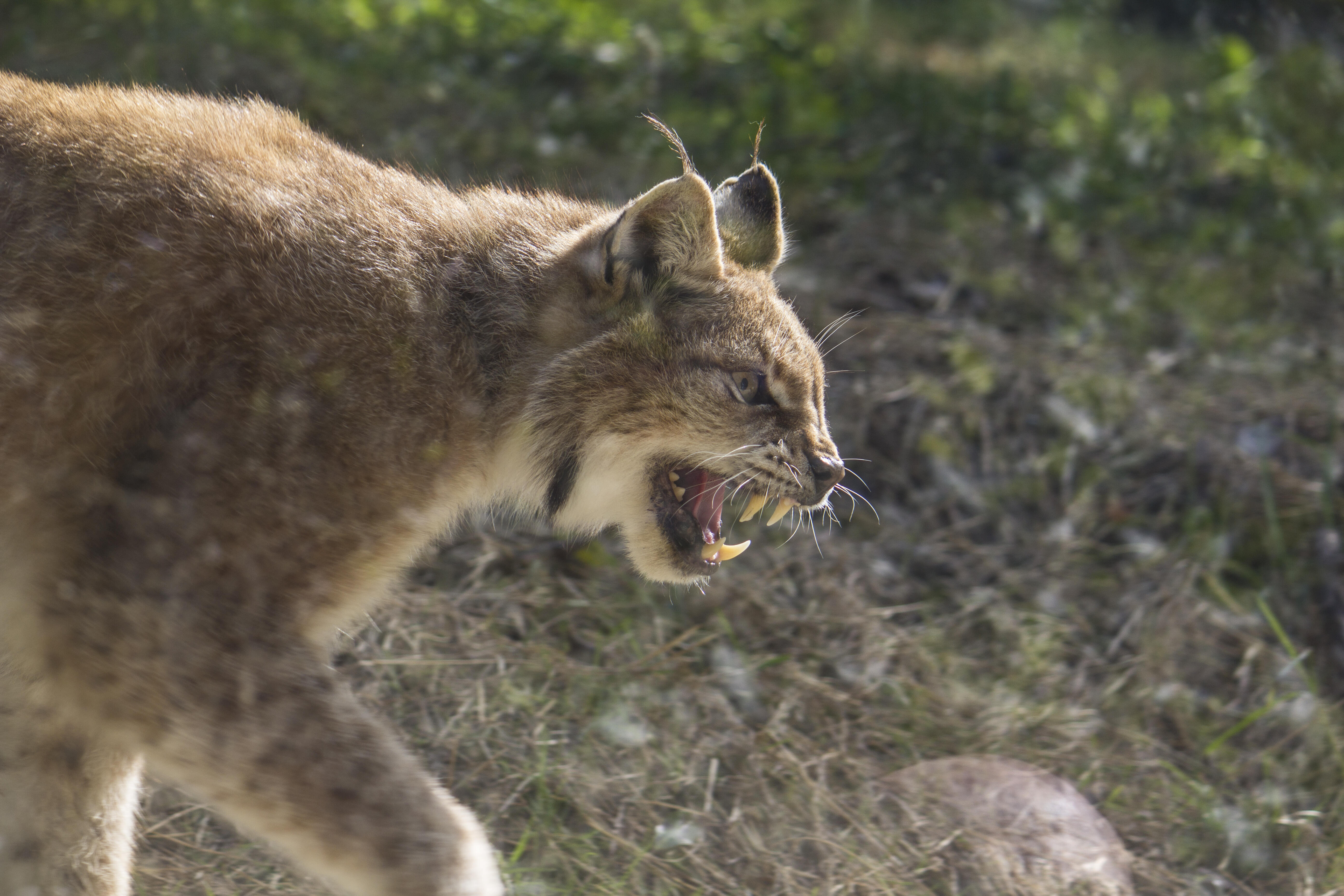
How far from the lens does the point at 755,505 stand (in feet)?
12.4

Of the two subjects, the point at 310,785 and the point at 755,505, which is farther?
the point at 755,505

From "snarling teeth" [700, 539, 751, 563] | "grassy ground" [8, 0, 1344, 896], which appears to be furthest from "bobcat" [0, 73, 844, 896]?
"grassy ground" [8, 0, 1344, 896]

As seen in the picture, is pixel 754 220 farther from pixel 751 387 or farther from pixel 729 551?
pixel 729 551

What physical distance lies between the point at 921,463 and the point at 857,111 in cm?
310

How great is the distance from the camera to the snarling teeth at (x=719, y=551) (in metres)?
3.80

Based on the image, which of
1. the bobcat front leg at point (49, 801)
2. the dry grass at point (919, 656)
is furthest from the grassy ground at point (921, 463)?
the bobcat front leg at point (49, 801)

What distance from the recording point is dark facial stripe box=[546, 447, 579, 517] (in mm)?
3561

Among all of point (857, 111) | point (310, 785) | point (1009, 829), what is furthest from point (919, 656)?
point (857, 111)

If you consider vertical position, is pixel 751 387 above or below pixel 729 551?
above

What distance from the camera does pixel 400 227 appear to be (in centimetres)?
338

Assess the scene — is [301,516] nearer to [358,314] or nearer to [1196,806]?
[358,314]

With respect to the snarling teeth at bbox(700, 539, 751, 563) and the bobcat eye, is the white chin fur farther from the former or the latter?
the bobcat eye

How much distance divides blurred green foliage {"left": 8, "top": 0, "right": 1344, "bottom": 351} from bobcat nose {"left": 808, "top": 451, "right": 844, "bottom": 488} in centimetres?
301

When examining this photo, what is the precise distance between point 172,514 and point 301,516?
0.28 meters
